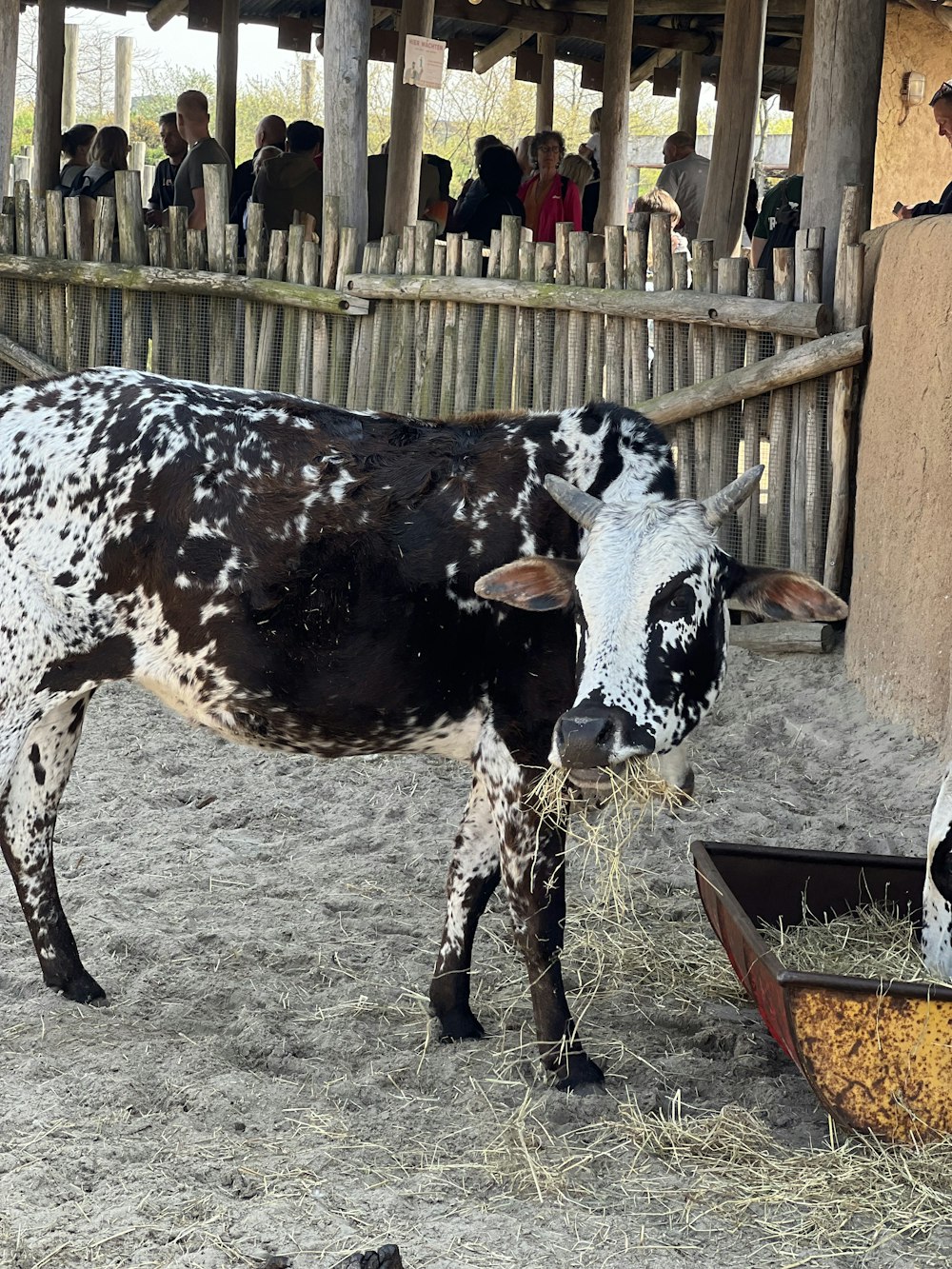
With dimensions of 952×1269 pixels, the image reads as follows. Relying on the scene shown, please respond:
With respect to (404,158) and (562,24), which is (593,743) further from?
(562,24)

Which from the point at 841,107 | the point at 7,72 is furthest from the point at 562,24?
the point at 841,107

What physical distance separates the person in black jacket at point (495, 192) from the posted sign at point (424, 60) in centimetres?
198

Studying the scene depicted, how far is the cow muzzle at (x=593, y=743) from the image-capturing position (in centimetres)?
340

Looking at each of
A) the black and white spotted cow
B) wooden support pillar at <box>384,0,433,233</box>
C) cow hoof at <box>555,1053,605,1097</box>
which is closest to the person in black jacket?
wooden support pillar at <box>384,0,433,233</box>

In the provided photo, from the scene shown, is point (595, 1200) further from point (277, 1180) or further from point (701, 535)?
point (701, 535)

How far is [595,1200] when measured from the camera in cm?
340

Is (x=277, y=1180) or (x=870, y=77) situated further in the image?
(x=870, y=77)

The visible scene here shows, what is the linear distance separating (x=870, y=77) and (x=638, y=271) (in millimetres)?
1453

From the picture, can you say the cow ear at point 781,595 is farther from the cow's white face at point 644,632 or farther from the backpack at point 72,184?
the backpack at point 72,184

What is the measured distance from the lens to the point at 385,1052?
4.16 metres

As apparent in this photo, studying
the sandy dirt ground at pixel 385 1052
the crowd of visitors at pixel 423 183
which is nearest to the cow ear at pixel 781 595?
the sandy dirt ground at pixel 385 1052

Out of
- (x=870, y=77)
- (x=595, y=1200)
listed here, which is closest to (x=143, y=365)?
(x=870, y=77)

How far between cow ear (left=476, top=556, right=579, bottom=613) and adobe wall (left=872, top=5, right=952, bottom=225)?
1067 centimetres

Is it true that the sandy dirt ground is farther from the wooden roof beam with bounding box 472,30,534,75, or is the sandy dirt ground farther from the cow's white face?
the wooden roof beam with bounding box 472,30,534,75
